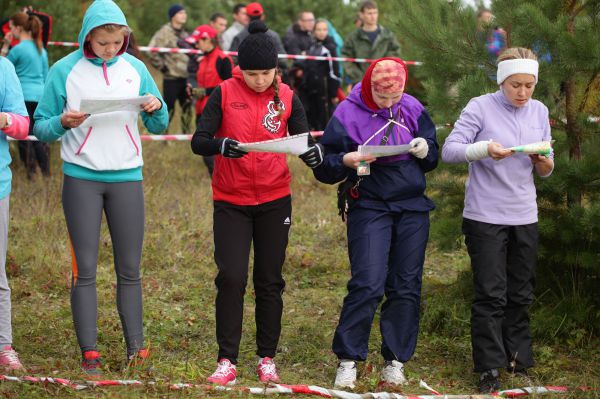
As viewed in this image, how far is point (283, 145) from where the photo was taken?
4.66 m

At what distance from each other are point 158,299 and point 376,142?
2.66m

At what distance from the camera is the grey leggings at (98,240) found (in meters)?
5.02

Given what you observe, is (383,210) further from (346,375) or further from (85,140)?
(85,140)

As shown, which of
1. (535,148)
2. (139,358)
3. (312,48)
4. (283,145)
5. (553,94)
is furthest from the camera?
(312,48)

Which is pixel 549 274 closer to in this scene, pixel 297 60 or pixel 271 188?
pixel 271 188

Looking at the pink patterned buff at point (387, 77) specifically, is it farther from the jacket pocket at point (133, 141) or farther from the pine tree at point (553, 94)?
the jacket pocket at point (133, 141)

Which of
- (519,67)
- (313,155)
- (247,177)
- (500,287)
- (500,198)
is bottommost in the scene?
(500,287)

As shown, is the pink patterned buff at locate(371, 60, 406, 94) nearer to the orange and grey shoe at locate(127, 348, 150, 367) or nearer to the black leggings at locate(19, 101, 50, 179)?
the orange and grey shoe at locate(127, 348, 150, 367)

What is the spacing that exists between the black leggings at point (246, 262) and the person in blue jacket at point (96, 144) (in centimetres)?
52

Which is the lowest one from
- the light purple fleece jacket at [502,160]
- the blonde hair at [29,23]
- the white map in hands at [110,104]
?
the light purple fleece jacket at [502,160]

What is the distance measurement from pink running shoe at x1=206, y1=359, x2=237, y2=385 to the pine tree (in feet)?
5.53

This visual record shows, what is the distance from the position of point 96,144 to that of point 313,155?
3.72 ft

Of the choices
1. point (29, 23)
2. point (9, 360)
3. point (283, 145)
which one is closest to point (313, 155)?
point (283, 145)

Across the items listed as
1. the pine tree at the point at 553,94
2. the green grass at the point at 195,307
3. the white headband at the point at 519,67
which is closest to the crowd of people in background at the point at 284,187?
the white headband at the point at 519,67
